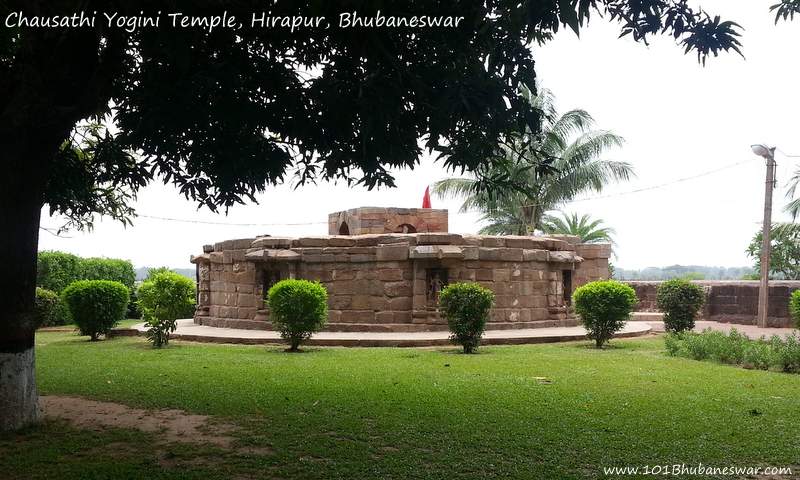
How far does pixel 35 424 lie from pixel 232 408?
1.66m

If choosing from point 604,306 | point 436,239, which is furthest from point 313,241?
point 604,306

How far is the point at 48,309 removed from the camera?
59.5 ft

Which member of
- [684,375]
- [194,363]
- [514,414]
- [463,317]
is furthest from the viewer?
[463,317]

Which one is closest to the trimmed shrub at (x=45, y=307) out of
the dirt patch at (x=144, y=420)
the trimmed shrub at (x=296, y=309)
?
the trimmed shrub at (x=296, y=309)

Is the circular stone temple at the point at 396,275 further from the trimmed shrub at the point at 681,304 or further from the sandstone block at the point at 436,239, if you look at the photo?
the trimmed shrub at the point at 681,304

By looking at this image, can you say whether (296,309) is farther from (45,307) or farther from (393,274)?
(45,307)

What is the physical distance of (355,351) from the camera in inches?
465

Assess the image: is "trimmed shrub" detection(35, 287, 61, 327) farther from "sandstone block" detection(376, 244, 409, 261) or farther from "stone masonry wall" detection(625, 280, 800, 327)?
"stone masonry wall" detection(625, 280, 800, 327)

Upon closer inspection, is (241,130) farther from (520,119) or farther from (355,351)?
(355,351)

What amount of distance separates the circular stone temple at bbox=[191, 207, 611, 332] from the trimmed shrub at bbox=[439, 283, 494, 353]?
2.56m

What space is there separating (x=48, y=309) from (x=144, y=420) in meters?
13.9

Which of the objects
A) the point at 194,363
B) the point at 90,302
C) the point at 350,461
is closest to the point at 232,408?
the point at 350,461

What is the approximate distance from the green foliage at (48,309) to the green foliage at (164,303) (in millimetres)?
6338

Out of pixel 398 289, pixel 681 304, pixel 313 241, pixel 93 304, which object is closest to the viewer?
pixel 93 304
